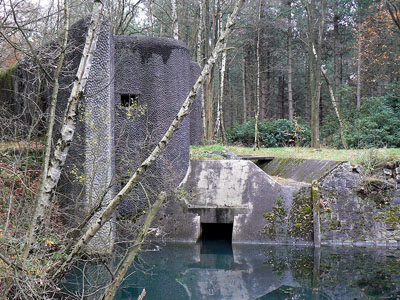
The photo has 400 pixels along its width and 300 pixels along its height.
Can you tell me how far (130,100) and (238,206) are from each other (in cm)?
372

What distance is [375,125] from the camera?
56.4 feet

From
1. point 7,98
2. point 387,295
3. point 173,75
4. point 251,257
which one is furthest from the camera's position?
point 7,98

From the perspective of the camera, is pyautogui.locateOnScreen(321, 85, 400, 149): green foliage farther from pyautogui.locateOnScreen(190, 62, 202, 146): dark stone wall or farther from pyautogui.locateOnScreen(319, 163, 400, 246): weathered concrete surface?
pyautogui.locateOnScreen(319, 163, 400, 246): weathered concrete surface

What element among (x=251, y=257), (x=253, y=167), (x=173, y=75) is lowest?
(x=251, y=257)

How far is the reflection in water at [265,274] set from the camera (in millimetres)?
6754

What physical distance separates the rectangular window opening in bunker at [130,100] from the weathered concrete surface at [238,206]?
231 cm

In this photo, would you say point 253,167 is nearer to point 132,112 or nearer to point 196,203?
point 196,203

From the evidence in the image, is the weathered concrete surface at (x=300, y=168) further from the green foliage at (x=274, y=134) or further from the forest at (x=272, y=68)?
the green foliage at (x=274, y=134)

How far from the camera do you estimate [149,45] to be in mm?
→ 10289

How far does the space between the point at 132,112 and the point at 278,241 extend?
182 inches

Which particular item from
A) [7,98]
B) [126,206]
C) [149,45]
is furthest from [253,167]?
[7,98]

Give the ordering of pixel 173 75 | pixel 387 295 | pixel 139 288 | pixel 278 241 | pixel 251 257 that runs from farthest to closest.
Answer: pixel 173 75 < pixel 278 241 < pixel 251 257 < pixel 139 288 < pixel 387 295

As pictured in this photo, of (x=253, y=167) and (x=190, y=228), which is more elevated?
(x=253, y=167)

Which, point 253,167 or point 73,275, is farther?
point 253,167
